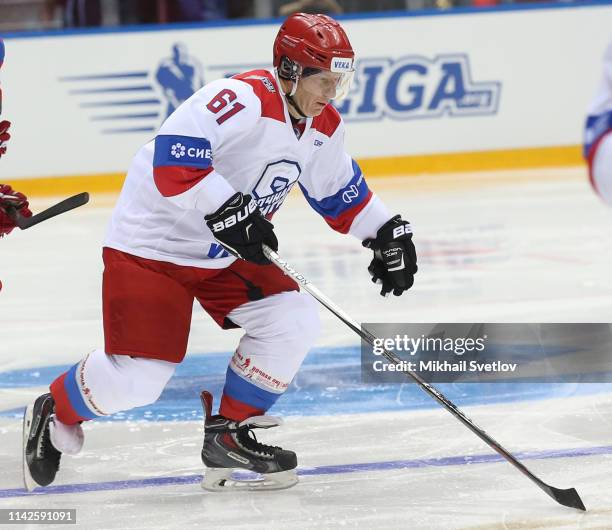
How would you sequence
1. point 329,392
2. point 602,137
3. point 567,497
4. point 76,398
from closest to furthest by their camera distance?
point 602,137 < point 567,497 < point 76,398 < point 329,392

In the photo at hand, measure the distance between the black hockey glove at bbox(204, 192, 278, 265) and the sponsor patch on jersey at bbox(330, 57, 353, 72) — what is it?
1.13 ft

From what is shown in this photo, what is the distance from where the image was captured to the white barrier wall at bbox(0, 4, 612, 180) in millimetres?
8047

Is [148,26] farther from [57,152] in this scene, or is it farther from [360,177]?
[360,177]

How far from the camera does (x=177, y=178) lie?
103 inches

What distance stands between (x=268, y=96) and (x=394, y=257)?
1.66 ft

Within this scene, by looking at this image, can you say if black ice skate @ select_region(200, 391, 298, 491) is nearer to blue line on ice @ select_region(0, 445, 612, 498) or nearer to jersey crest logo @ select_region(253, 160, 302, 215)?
blue line on ice @ select_region(0, 445, 612, 498)

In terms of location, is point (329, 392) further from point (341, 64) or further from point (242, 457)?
point (341, 64)

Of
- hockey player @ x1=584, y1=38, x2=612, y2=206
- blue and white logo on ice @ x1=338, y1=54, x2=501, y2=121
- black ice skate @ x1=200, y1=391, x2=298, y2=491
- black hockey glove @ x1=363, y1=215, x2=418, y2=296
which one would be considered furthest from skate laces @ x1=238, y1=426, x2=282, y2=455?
blue and white logo on ice @ x1=338, y1=54, x2=501, y2=121

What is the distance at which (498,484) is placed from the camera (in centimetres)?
271

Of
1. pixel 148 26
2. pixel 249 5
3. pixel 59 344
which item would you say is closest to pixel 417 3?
pixel 249 5

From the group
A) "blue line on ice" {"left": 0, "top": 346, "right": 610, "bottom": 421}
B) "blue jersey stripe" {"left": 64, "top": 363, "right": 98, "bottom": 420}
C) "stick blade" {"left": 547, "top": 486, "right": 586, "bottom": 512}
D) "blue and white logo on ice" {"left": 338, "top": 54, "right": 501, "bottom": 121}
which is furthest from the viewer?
"blue and white logo on ice" {"left": 338, "top": 54, "right": 501, "bottom": 121}

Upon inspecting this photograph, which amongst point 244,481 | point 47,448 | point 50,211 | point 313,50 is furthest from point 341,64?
point 47,448

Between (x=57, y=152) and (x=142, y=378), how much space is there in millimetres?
5628

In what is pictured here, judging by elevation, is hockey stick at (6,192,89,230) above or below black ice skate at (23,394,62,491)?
above
